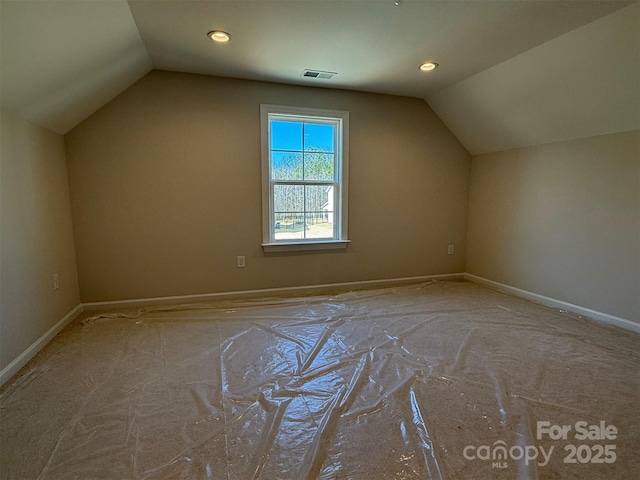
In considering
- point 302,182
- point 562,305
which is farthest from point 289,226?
point 562,305

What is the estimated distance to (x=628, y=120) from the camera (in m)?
2.73

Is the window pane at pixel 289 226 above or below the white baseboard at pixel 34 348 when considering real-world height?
above

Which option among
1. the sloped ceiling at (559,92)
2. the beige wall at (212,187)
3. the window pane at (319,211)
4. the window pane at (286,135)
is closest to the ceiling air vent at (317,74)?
the beige wall at (212,187)

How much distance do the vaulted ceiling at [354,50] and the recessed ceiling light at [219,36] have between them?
0.05 metres

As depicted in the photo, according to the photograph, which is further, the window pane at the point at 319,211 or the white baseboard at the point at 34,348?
the window pane at the point at 319,211

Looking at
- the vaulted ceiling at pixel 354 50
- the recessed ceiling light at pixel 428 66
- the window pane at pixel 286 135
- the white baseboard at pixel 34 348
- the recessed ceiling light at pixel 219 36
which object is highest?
the recessed ceiling light at pixel 428 66

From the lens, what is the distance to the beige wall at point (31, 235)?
2117 mm

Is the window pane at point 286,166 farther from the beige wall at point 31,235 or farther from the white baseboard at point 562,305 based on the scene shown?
the white baseboard at point 562,305

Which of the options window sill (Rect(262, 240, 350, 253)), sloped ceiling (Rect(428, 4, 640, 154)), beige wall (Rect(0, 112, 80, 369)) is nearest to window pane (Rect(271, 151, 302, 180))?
window sill (Rect(262, 240, 350, 253))

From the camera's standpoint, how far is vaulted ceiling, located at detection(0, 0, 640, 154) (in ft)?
6.66

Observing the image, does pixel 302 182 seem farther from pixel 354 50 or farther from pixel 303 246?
pixel 354 50

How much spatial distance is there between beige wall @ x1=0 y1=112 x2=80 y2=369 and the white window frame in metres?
1.85

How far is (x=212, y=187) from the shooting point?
3473 millimetres

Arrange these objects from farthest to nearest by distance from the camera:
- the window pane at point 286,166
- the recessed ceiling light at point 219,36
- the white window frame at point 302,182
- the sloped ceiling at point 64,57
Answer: the window pane at point 286,166
the white window frame at point 302,182
the recessed ceiling light at point 219,36
the sloped ceiling at point 64,57
